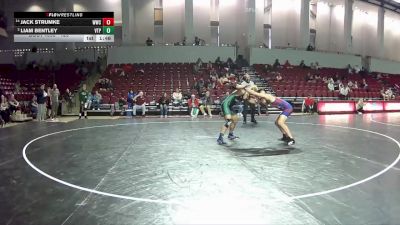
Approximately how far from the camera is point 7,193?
4.70m

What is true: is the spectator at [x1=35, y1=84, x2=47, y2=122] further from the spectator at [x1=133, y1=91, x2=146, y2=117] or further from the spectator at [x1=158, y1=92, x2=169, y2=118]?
the spectator at [x1=158, y1=92, x2=169, y2=118]

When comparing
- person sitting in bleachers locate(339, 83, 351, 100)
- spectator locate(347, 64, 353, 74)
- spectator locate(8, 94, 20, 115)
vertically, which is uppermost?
spectator locate(347, 64, 353, 74)

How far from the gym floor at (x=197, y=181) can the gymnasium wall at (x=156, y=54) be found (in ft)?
50.3

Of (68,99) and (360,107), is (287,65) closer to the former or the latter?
(360,107)

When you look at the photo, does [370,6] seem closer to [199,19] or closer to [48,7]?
[199,19]

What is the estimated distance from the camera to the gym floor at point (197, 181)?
389cm

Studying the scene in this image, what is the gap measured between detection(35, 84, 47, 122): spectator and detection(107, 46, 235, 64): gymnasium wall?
31.9 feet

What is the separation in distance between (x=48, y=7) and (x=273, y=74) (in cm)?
1844

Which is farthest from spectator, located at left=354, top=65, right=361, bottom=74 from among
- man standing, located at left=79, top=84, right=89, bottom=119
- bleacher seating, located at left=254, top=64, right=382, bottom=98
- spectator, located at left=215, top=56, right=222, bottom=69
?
man standing, located at left=79, top=84, right=89, bottom=119

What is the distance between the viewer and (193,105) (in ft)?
57.1

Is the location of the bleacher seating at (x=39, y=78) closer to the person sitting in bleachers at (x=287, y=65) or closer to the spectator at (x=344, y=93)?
the person sitting in bleachers at (x=287, y=65)

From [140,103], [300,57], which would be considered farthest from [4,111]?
[300,57]

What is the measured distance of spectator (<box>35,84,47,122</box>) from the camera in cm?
1453
